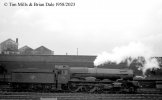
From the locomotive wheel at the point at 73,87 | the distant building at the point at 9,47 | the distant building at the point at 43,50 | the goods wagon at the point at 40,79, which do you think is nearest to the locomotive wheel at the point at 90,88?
the locomotive wheel at the point at 73,87

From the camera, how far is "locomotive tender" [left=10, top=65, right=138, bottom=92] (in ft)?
75.5

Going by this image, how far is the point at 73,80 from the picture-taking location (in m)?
23.2

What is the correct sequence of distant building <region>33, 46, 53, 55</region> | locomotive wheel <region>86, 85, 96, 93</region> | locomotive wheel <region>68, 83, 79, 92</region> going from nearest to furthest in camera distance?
locomotive wheel <region>86, 85, 96, 93</region> → locomotive wheel <region>68, 83, 79, 92</region> → distant building <region>33, 46, 53, 55</region>

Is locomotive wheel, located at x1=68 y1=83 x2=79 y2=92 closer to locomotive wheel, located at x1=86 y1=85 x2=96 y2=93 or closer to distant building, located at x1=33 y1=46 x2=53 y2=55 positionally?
locomotive wheel, located at x1=86 y1=85 x2=96 y2=93

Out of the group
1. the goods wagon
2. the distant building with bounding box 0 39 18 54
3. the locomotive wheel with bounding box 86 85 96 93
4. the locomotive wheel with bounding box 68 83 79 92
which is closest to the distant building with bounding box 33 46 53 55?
the distant building with bounding box 0 39 18 54

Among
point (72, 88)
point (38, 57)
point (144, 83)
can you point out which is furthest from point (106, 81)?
point (38, 57)

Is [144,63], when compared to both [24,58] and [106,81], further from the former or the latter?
[24,58]

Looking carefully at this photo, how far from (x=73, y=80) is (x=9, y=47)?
51127 millimetres

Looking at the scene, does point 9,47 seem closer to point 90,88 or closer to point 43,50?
point 43,50

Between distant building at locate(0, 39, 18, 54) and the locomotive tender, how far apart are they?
4545cm

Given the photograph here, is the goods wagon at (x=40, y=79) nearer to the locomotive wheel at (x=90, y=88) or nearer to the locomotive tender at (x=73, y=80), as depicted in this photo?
the locomotive tender at (x=73, y=80)

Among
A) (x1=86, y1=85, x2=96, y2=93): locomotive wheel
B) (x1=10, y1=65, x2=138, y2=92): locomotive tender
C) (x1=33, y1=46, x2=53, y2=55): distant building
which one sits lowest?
(x1=86, y1=85, x2=96, y2=93): locomotive wheel

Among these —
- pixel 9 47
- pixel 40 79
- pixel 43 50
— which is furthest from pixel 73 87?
pixel 9 47

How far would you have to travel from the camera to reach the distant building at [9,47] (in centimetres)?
6803
